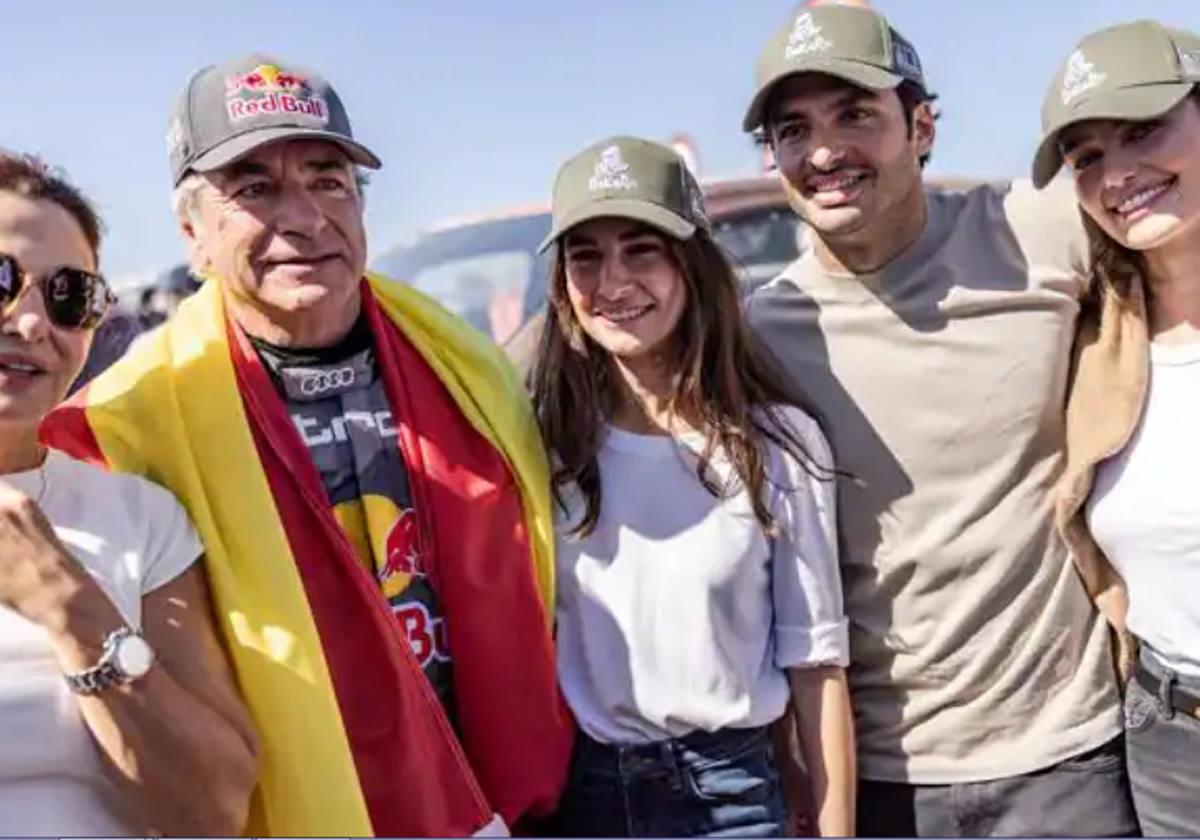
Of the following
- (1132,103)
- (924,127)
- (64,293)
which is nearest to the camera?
(64,293)

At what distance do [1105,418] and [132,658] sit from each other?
5.22 feet

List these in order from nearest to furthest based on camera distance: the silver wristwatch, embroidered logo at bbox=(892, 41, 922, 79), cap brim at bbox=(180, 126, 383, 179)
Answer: the silver wristwatch
cap brim at bbox=(180, 126, 383, 179)
embroidered logo at bbox=(892, 41, 922, 79)

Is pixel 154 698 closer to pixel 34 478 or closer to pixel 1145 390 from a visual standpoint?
pixel 34 478

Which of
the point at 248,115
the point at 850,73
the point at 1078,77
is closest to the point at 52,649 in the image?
the point at 248,115

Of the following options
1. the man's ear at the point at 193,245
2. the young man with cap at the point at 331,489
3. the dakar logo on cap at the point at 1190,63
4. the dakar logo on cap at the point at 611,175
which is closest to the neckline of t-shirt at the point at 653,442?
the young man with cap at the point at 331,489

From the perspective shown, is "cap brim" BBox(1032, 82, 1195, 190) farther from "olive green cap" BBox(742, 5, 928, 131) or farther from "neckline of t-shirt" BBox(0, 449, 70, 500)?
"neckline of t-shirt" BBox(0, 449, 70, 500)

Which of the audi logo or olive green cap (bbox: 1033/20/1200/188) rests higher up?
olive green cap (bbox: 1033/20/1200/188)

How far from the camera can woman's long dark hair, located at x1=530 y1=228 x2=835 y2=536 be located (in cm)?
214

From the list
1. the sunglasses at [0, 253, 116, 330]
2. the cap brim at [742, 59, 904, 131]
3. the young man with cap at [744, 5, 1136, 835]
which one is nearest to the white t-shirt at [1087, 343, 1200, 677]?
the young man with cap at [744, 5, 1136, 835]

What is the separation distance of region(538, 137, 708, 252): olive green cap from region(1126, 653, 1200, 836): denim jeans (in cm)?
111

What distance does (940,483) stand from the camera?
228cm

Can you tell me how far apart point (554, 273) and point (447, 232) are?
3.49 meters

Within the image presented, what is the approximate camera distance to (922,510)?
2283 mm

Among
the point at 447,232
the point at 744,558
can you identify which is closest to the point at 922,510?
the point at 744,558
